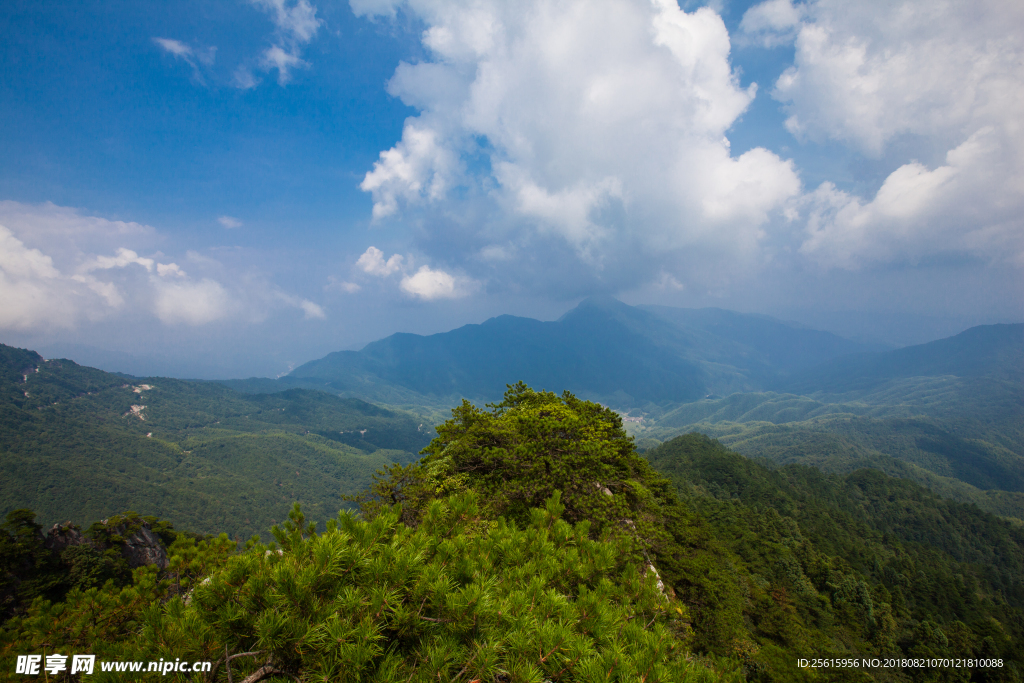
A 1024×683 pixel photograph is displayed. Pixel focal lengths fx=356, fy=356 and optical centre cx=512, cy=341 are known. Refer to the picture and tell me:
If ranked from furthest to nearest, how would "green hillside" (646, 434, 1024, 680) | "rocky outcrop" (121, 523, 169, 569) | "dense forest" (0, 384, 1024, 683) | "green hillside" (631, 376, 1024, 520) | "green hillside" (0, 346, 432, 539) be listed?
"green hillside" (631, 376, 1024, 520)
"green hillside" (0, 346, 432, 539)
"rocky outcrop" (121, 523, 169, 569)
"green hillside" (646, 434, 1024, 680)
"dense forest" (0, 384, 1024, 683)

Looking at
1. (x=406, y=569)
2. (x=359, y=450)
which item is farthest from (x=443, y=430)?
(x=359, y=450)

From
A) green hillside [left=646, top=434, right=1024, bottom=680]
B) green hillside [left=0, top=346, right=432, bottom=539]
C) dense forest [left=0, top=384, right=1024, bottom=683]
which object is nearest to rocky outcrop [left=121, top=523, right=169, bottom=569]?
dense forest [left=0, top=384, right=1024, bottom=683]

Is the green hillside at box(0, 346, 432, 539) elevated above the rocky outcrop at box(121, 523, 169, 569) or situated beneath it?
situated beneath

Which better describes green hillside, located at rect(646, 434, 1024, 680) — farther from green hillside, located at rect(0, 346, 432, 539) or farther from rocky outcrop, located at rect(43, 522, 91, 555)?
green hillside, located at rect(0, 346, 432, 539)

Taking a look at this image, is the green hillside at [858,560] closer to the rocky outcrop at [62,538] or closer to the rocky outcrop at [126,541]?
the rocky outcrop at [126,541]

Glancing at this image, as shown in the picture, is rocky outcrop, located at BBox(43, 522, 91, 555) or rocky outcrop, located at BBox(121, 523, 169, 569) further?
rocky outcrop, located at BBox(121, 523, 169, 569)

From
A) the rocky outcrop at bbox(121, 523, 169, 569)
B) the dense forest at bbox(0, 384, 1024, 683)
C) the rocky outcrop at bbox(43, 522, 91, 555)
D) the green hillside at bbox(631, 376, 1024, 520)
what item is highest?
the dense forest at bbox(0, 384, 1024, 683)

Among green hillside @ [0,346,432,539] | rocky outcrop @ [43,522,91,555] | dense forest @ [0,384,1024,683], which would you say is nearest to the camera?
dense forest @ [0,384,1024,683]

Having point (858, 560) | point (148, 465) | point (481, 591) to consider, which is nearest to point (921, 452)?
point (858, 560)

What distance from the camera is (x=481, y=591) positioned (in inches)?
129

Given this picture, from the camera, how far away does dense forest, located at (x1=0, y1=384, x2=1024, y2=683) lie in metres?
2.86

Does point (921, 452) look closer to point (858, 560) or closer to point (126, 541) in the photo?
point (858, 560)

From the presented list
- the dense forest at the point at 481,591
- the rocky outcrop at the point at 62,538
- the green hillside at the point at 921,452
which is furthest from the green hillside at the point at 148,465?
the green hillside at the point at 921,452

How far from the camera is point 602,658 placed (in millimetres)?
2969
